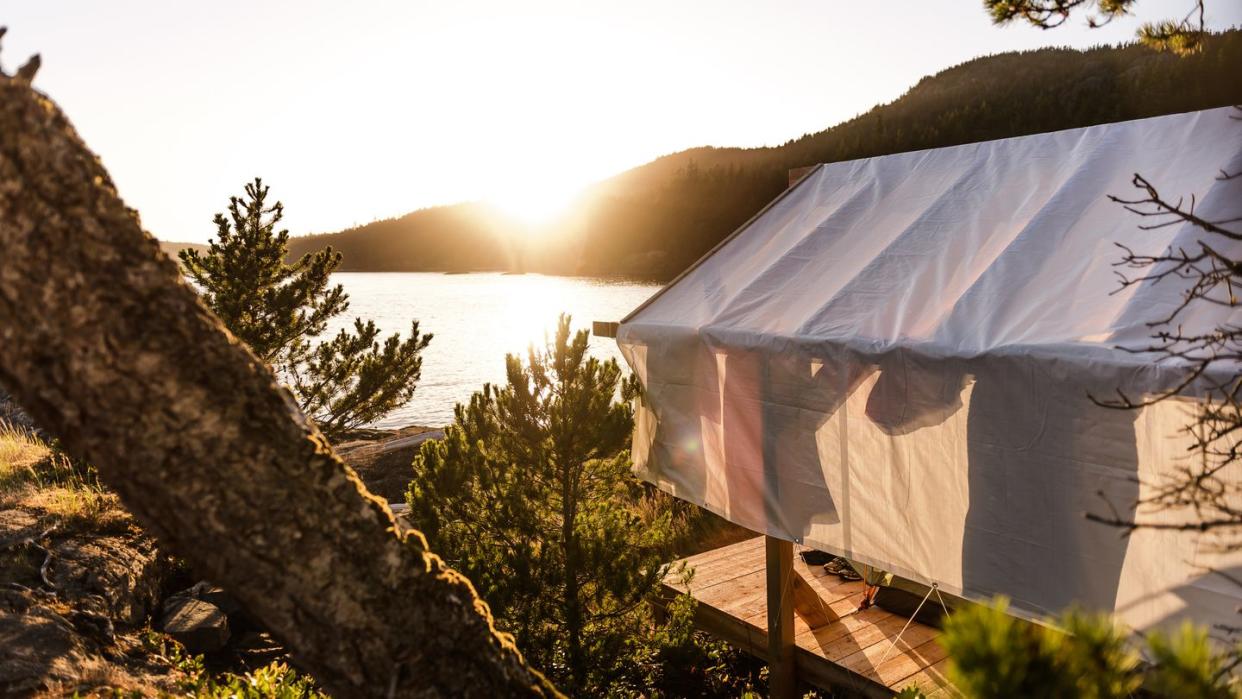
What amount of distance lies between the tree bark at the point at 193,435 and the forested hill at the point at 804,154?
23.9 m

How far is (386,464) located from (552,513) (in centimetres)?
671

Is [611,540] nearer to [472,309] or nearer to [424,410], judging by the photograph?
[424,410]

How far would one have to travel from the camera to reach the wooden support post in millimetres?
5309

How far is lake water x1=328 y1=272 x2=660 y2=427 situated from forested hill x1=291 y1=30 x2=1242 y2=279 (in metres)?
2.97

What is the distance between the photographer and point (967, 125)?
40.1 metres

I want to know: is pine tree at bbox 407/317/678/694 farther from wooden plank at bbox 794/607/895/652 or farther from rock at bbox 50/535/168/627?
rock at bbox 50/535/168/627

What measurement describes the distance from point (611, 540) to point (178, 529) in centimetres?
372

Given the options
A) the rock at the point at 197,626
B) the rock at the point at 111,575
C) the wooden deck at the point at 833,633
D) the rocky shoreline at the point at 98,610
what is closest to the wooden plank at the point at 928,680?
the wooden deck at the point at 833,633

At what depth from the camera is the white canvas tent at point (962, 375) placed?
10.9 ft

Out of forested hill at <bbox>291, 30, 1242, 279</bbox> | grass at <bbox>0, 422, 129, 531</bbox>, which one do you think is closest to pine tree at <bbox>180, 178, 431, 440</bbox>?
grass at <bbox>0, 422, 129, 531</bbox>

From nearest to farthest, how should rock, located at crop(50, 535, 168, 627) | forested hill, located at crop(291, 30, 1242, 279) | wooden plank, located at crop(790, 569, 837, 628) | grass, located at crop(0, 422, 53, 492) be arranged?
rock, located at crop(50, 535, 168, 627) < wooden plank, located at crop(790, 569, 837, 628) < grass, located at crop(0, 422, 53, 492) < forested hill, located at crop(291, 30, 1242, 279)

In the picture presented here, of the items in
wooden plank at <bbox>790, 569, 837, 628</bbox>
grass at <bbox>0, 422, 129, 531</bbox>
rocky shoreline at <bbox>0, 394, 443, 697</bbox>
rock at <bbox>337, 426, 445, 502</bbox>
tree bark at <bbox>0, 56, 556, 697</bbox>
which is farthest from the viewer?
rock at <bbox>337, 426, 445, 502</bbox>

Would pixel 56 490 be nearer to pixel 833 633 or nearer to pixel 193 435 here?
pixel 833 633

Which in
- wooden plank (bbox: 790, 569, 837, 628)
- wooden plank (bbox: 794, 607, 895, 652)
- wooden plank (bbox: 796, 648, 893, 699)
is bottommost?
wooden plank (bbox: 796, 648, 893, 699)
